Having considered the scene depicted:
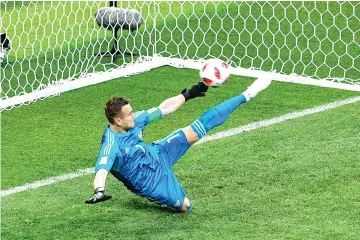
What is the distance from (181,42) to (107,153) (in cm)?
586

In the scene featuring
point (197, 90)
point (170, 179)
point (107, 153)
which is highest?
point (197, 90)

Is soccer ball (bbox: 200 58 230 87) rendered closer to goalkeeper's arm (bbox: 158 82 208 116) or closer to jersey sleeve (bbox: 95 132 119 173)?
goalkeeper's arm (bbox: 158 82 208 116)

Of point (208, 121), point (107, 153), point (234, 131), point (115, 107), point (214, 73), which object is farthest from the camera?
point (234, 131)

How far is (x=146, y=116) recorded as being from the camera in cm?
892

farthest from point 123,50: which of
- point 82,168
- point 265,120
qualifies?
point 82,168

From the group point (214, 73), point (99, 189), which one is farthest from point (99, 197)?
point (214, 73)

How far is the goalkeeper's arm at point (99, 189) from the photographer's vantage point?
Answer: 7.68 meters

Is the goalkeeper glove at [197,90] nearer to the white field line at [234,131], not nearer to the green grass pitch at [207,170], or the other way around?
the green grass pitch at [207,170]

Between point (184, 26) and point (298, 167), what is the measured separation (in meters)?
5.19

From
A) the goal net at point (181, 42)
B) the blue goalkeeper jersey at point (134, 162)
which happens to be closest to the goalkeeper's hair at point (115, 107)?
the blue goalkeeper jersey at point (134, 162)

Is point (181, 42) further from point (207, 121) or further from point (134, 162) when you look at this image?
point (134, 162)

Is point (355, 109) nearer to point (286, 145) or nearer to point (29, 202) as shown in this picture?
point (286, 145)

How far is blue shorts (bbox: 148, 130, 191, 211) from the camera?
28.0 ft

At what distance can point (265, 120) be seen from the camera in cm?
Answer: 1117
